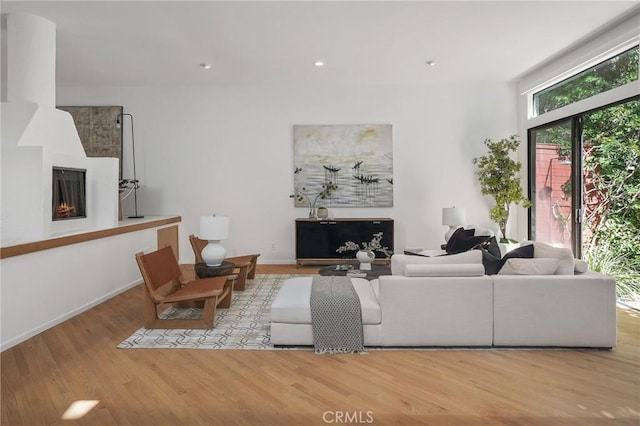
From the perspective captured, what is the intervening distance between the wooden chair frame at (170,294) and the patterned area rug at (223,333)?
73 millimetres

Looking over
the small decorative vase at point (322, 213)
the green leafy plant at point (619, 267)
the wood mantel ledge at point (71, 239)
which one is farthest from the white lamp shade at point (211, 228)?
the green leafy plant at point (619, 267)

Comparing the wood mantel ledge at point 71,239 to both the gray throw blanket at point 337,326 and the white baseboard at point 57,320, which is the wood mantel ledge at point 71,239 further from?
the gray throw blanket at point 337,326

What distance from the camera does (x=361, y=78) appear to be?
20.0ft

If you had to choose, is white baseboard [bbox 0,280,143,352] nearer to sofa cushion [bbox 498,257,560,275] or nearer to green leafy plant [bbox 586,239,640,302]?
sofa cushion [bbox 498,257,560,275]

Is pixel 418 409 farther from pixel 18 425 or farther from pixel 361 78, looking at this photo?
pixel 361 78

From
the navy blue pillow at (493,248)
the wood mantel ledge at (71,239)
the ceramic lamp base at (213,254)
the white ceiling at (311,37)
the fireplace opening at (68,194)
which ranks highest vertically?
the white ceiling at (311,37)

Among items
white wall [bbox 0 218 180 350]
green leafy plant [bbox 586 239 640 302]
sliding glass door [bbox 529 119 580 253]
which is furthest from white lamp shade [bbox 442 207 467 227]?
white wall [bbox 0 218 180 350]

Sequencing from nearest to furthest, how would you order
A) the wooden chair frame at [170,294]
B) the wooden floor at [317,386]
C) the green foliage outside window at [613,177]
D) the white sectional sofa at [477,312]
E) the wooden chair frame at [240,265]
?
the wooden floor at [317,386] < the white sectional sofa at [477,312] < the wooden chair frame at [170,294] < the green foliage outside window at [613,177] < the wooden chair frame at [240,265]

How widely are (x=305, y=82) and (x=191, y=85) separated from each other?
2003mm

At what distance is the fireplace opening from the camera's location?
4.13 metres

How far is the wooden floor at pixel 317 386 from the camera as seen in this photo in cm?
206

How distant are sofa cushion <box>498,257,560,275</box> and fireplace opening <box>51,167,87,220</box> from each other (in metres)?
4.56

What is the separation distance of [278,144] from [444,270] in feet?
14.1

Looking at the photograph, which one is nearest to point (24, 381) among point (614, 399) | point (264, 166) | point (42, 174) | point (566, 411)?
point (42, 174)
